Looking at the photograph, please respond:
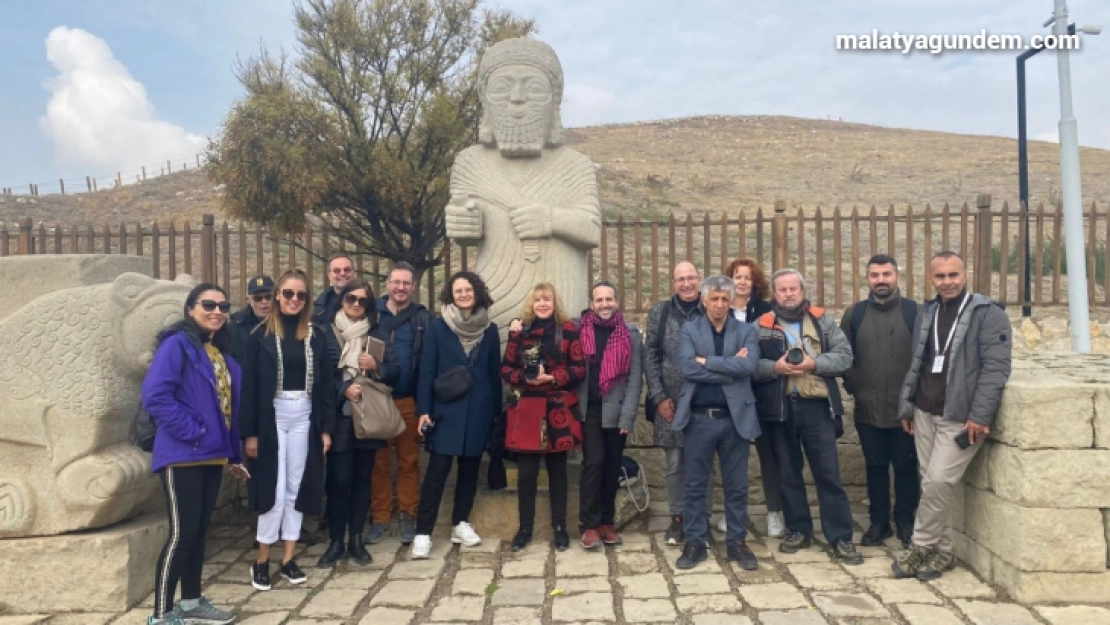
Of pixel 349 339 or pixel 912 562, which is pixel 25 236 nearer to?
pixel 349 339

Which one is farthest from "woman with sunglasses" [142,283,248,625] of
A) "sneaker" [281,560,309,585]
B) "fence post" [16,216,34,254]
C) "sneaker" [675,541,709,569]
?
"fence post" [16,216,34,254]

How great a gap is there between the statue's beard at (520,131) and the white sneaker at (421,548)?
2458mm

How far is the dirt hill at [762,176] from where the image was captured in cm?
2331

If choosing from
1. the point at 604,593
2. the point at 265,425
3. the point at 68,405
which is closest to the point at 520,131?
the point at 265,425

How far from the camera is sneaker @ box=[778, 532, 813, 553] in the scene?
437cm

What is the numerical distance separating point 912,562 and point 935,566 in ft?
0.39

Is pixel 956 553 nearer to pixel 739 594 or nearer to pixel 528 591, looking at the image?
pixel 739 594

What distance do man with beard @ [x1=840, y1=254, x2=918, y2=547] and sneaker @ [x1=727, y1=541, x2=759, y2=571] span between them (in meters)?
0.82

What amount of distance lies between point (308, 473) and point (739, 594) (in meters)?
2.27

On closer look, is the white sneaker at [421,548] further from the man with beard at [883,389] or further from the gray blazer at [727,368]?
the man with beard at [883,389]

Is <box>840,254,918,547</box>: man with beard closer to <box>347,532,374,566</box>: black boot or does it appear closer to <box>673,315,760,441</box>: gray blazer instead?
<box>673,315,760,441</box>: gray blazer

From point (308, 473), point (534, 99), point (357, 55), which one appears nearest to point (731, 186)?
point (357, 55)

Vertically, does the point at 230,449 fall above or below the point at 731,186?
below

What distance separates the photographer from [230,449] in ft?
11.7
